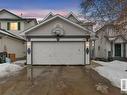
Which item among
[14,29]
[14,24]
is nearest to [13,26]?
[14,24]

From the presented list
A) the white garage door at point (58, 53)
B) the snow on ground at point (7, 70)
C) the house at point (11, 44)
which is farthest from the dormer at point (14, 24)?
the snow on ground at point (7, 70)

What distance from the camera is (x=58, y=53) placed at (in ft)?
91.7

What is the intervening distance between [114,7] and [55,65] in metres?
11.2

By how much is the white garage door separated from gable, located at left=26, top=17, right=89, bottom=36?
1025mm

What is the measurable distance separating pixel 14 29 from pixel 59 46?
15.2m

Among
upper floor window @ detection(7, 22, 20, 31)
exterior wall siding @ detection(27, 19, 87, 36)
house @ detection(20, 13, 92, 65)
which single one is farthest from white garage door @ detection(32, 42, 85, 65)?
upper floor window @ detection(7, 22, 20, 31)

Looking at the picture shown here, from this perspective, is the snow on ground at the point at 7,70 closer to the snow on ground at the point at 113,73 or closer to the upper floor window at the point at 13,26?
the snow on ground at the point at 113,73

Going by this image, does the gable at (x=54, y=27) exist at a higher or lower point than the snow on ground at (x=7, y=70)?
higher

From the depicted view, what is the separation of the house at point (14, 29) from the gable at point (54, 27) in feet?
23.3

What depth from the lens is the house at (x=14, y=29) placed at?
35406 mm

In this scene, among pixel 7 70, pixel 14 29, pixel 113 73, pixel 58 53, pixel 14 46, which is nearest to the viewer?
pixel 113 73

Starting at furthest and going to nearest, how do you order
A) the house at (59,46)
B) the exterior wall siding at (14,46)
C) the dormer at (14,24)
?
the dormer at (14,24), the exterior wall siding at (14,46), the house at (59,46)

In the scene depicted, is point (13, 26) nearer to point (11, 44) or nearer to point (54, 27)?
point (11, 44)

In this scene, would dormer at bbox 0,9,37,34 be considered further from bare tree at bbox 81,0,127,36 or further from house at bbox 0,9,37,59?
bare tree at bbox 81,0,127,36
